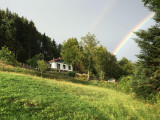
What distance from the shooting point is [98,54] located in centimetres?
3497

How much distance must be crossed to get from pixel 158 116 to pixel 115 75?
137ft

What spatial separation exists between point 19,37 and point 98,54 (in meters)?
32.5

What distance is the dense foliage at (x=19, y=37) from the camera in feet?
110

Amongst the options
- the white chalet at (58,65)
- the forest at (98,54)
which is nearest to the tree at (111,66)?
the forest at (98,54)

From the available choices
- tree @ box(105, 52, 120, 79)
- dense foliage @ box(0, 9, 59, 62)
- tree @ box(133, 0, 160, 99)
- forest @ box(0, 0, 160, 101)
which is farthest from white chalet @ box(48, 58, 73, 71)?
tree @ box(133, 0, 160, 99)

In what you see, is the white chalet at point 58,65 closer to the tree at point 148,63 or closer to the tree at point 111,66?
the tree at point 111,66

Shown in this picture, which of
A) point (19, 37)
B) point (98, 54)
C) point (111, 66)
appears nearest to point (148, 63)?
point (98, 54)

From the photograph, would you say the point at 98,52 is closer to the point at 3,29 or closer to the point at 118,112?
the point at 118,112

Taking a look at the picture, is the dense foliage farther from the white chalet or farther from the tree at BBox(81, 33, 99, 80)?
the tree at BBox(81, 33, 99, 80)

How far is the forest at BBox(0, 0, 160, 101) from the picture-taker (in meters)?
10.1

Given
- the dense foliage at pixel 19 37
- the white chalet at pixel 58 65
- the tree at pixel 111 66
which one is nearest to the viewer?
the dense foliage at pixel 19 37

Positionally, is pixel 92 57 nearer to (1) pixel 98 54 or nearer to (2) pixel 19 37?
(1) pixel 98 54

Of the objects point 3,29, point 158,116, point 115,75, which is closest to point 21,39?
point 3,29

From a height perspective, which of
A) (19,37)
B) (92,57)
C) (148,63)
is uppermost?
Result: (19,37)
